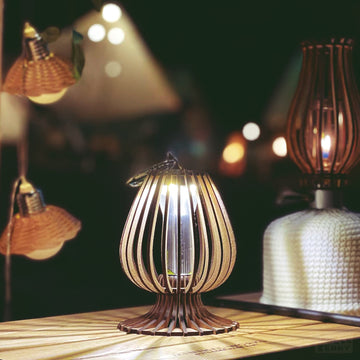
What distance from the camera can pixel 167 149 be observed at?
176 cm

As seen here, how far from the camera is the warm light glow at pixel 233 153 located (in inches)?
73.9

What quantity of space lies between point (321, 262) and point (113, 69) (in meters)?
0.65

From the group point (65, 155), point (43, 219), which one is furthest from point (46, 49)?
point (43, 219)

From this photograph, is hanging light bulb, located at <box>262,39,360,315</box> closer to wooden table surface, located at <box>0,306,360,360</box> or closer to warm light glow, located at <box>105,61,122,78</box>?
wooden table surface, located at <box>0,306,360,360</box>

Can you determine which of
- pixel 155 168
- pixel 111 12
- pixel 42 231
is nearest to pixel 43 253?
pixel 42 231

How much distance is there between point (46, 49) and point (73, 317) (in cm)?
59

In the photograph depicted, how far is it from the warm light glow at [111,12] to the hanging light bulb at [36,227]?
0.43 m

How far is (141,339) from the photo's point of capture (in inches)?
51.6

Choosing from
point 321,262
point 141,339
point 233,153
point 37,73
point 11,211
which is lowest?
point 141,339

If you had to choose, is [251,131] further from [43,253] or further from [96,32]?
[43,253]

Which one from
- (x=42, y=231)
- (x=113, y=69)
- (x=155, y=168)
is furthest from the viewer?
(x=113, y=69)

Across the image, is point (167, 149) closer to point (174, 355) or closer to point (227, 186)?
point (227, 186)

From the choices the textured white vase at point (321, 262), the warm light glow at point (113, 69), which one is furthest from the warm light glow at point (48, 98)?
the textured white vase at point (321, 262)

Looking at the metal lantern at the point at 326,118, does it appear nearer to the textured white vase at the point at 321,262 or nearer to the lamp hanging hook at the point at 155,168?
the textured white vase at the point at 321,262
